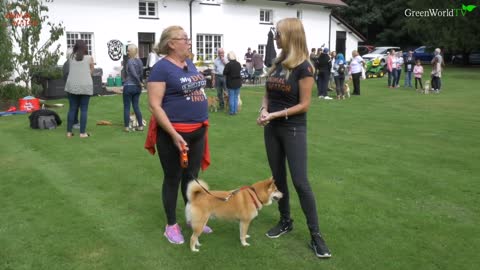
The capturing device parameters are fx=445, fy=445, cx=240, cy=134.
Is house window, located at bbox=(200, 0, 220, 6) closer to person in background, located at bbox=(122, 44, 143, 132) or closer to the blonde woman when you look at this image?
person in background, located at bbox=(122, 44, 143, 132)

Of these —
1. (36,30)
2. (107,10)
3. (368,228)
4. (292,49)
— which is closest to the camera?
(292,49)

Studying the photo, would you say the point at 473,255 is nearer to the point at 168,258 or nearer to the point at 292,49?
the point at 292,49

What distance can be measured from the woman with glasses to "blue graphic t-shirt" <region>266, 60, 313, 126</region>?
611mm

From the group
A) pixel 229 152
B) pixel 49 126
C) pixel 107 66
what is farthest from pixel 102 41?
pixel 229 152

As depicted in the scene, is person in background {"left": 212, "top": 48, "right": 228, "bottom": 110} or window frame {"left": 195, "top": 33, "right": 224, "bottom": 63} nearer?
person in background {"left": 212, "top": 48, "right": 228, "bottom": 110}

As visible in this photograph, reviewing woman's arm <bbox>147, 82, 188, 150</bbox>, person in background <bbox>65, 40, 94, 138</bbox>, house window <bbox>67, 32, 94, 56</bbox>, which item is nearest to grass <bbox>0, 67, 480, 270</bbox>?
person in background <bbox>65, 40, 94, 138</bbox>

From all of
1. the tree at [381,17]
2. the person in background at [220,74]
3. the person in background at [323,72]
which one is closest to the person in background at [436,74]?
the person in background at [323,72]

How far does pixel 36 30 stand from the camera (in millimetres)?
13945

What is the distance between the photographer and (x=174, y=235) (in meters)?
4.24

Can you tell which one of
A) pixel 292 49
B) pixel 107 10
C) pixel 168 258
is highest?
pixel 107 10

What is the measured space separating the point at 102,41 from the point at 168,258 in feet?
62.9

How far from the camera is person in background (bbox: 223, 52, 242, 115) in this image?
12023 mm

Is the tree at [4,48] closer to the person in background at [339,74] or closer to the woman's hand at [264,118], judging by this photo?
the person in background at [339,74]

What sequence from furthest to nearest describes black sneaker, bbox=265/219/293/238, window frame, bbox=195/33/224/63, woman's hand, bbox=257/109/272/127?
window frame, bbox=195/33/224/63, black sneaker, bbox=265/219/293/238, woman's hand, bbox=257/109/272/127
